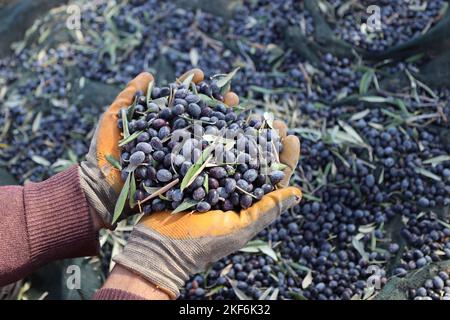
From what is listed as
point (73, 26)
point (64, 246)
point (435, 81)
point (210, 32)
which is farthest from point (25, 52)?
point (435, 81)

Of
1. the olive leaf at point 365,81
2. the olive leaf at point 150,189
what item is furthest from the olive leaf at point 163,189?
the olive leaf at point 365,81

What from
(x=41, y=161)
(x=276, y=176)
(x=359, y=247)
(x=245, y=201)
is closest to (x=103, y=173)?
(x=245, y=201)

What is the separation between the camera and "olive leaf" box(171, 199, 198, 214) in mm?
2129

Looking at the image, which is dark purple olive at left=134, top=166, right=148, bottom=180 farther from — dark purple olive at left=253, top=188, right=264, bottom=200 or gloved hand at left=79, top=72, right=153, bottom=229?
dark purple olive at left=253, top=188, right=264, bottom=200

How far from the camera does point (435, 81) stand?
313 cm

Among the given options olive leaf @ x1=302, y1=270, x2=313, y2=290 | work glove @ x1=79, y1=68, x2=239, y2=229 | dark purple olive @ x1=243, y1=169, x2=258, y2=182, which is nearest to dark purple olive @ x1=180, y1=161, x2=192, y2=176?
dark purple olive @ x1=243, y1=169, x2=258, y2=182

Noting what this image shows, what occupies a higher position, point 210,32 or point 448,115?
point 210,32

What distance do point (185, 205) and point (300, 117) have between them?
1.30 m

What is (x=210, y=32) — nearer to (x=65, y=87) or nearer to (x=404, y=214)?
(x=65, y=87)

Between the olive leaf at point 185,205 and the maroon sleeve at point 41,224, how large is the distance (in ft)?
1.52

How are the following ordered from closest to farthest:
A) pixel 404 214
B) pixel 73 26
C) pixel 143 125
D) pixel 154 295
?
pixel 154 295, pixel 143 125, pixel 404 214, pixel 73 26

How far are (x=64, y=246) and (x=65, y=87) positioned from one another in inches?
59.0

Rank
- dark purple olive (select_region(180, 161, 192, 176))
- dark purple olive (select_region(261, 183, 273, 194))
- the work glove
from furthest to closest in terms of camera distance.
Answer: the work glove → dark purple olive (select_region(261, 183, 273, 194)) → dark purple olive (select_region(180, 161, 192, 176))

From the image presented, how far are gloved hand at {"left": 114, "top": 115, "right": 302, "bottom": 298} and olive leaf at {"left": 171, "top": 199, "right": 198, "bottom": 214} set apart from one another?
0.12 feet
